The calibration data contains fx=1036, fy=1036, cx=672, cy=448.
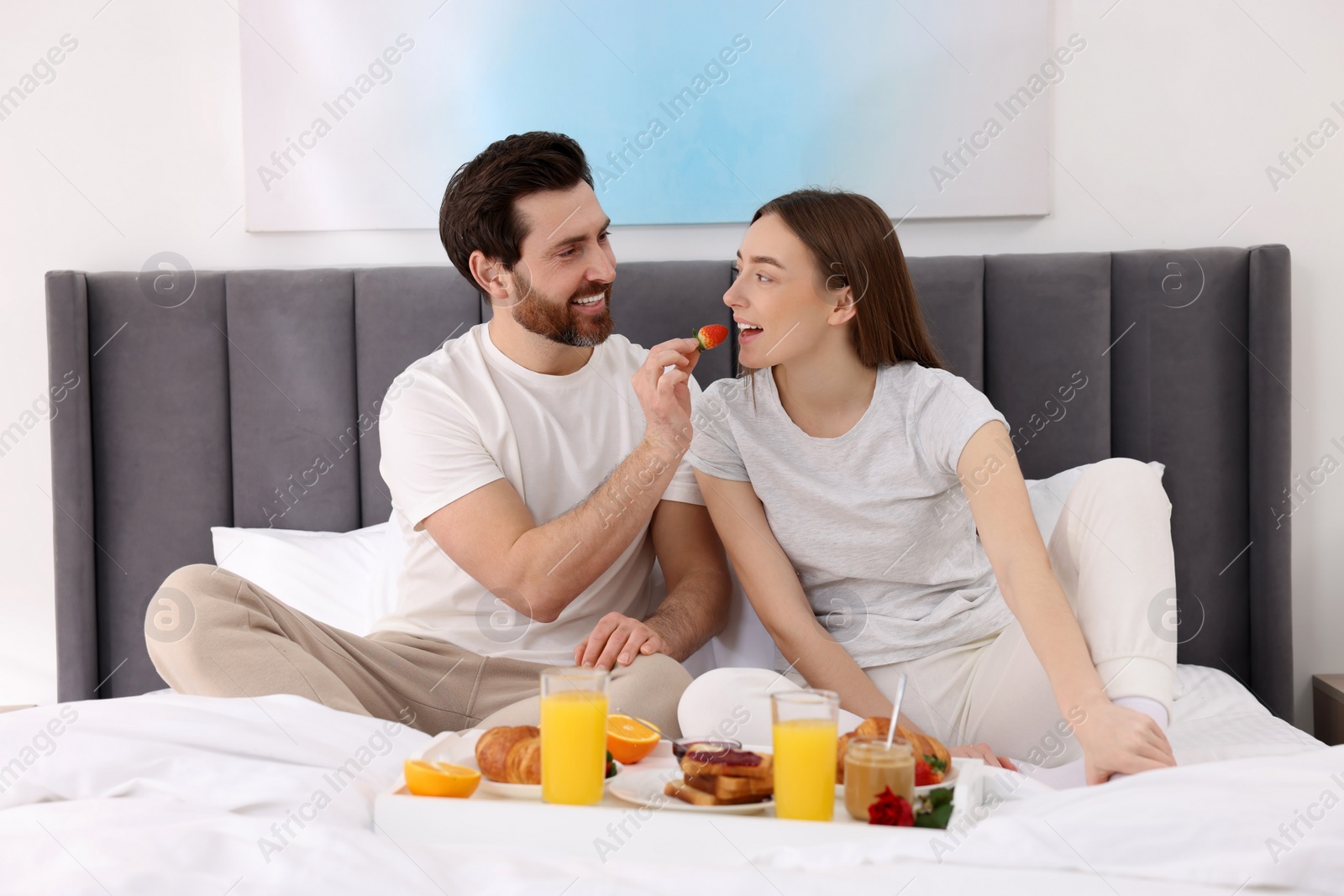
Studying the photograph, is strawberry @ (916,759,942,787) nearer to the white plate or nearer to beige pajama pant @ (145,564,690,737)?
the white plate

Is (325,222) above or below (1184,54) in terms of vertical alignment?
below

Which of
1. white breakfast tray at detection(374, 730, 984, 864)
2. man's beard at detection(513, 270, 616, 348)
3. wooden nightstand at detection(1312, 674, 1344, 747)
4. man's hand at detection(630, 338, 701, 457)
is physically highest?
man's beard at detection(513, 270, 616, 348)

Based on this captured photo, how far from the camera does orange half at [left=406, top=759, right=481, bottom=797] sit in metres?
0.92

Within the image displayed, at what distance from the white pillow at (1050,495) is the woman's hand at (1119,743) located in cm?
50

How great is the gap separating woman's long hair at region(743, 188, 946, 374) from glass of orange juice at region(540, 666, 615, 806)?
80 centimetres

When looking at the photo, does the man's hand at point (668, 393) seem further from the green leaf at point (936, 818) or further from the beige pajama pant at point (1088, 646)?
the green leaf at point (936, 818)

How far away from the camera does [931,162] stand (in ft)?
6.34

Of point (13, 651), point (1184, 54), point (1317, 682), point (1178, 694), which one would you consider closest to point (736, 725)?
point (1178, 694)

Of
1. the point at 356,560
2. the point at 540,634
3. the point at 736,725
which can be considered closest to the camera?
the point at 736,725

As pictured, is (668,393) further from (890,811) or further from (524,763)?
(890,811)

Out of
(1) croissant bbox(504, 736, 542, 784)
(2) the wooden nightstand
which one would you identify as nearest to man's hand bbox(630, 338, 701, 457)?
(1) croissant bbox(504, 736, 542, 784)

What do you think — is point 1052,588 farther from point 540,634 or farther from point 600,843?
point 540,634

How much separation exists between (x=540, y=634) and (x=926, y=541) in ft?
1.98

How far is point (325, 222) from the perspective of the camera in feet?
6.67
